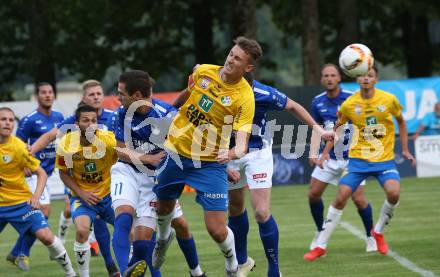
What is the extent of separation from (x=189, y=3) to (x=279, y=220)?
59.3 ft

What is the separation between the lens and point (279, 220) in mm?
15180

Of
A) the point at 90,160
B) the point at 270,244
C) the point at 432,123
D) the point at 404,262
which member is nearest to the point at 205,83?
the point at 270,244

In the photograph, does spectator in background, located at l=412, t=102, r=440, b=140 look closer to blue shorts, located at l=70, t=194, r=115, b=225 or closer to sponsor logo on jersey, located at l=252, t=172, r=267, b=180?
sponsor logo on jersey, located at l=252, t=172, r=267, b=180

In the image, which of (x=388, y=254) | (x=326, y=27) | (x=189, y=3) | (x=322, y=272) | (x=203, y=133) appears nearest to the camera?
(x=203, y=133)

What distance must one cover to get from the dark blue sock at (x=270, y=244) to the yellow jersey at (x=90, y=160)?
1.60m

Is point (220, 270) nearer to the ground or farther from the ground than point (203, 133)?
nearer to the ground

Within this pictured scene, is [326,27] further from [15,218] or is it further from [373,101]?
[15,218]

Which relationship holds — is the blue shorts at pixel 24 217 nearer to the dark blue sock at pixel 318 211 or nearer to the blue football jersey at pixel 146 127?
the blue football jersey at pixel 146 127

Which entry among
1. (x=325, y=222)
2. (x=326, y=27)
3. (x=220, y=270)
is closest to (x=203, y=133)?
(x=220, y=270)

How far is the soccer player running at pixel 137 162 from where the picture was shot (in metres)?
8.34

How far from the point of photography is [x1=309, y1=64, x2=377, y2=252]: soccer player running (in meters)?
11.5

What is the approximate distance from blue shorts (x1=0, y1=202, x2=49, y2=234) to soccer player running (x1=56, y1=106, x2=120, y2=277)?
0.36 metres

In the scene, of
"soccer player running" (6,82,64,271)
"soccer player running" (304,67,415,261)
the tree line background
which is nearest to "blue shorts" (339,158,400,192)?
"soccer player running" (304,67,415,261)

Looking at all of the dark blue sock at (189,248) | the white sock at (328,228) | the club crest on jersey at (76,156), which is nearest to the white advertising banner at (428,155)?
the white sock at (328,228)
